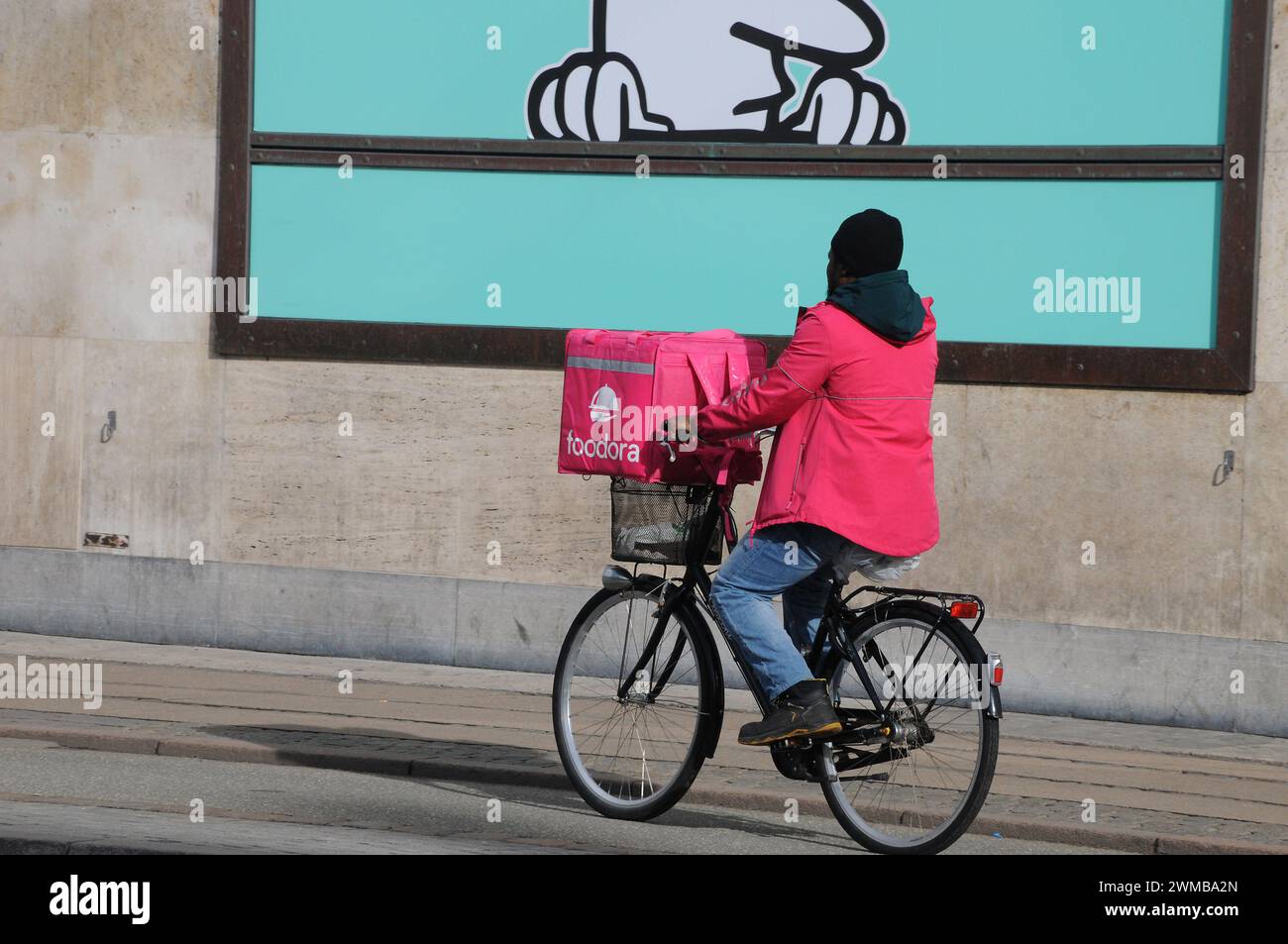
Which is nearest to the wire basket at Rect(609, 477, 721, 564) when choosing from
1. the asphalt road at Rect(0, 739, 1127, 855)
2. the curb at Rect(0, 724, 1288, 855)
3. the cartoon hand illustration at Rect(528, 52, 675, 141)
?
the asphalt road at Rect(0, 739, 1127, 855)

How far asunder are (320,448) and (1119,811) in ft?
17.1

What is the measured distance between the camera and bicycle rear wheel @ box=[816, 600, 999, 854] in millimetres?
5750

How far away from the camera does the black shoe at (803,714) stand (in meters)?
5.89

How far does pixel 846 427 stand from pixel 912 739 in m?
1.00

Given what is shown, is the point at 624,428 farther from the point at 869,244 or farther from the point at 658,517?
the point at 869,244

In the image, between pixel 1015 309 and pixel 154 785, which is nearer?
pixel 154 785

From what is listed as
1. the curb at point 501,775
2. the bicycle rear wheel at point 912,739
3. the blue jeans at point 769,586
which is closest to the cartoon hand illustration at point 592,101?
the curb at point 501,775

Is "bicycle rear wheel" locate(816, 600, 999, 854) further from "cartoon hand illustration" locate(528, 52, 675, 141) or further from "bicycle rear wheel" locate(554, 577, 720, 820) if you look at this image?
"cartoon hand illustration" locate(528, 52, 675, 141)

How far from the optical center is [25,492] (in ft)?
35.7

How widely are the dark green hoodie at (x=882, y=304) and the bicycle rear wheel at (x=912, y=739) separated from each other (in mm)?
864

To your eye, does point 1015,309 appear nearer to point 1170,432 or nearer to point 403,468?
point 1170,432

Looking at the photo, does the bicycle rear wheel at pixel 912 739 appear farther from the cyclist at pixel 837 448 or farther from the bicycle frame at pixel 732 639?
the cyclist at pixel 837 448

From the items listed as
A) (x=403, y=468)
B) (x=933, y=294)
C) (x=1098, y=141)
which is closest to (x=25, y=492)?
(x=403, y=468)
